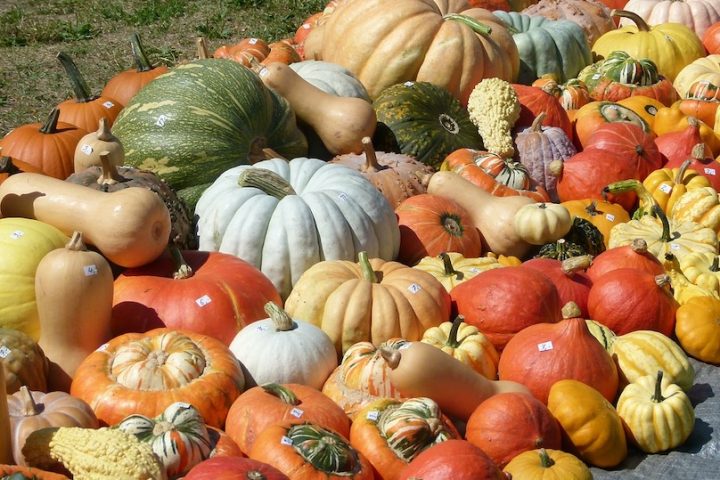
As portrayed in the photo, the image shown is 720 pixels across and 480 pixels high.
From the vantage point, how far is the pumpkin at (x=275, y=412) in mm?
3396

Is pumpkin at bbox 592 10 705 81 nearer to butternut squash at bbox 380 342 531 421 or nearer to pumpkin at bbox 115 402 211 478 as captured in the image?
butternut squash at bbox 380 342 531 421

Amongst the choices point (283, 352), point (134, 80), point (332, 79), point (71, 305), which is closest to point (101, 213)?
point (71, 305)

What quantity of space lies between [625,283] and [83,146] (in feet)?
8.81

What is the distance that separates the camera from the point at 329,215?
15.5 ft

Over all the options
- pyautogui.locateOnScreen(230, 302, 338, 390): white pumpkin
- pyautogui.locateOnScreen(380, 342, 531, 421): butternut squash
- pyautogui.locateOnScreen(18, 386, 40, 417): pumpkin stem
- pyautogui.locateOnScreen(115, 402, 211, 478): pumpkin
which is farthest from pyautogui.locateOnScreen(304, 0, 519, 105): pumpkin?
pyautogui.locateOnScreen(18, 386, 40, 417): pumpkin stem

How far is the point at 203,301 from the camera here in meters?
4.19

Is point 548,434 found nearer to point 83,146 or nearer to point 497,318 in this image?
point 497,318

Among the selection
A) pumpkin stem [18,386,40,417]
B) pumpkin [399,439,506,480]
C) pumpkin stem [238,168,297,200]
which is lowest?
pumpkin [399,439,506,480]

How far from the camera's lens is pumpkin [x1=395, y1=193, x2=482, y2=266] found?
5.17m

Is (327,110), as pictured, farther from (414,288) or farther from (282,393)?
(282,393)

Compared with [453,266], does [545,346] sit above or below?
above

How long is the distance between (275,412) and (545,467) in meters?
0.94

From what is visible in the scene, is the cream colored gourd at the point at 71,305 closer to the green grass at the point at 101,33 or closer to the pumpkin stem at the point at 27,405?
the pumpkin stem at the point at 27,405

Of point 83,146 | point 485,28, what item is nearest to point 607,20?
point 485,28
